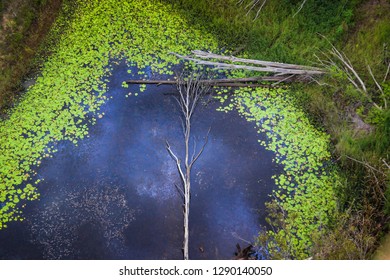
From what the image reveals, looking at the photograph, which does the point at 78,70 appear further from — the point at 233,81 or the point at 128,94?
the point at 233,81

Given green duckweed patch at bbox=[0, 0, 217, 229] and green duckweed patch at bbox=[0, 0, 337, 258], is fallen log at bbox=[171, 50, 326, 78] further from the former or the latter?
green duckweed patch at bbox=[0, 0, 217, 229]

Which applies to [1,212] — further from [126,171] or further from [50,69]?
[50,69]

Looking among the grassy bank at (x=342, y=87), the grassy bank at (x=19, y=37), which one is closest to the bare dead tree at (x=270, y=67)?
the grassy bank at (x=342, y=87)

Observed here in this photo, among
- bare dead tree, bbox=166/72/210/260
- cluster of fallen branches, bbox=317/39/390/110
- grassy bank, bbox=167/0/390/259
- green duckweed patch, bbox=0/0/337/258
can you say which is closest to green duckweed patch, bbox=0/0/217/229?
green duckweed patch, bbox=0/0/337/258

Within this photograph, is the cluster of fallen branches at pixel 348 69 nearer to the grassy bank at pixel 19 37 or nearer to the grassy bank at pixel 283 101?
the grassy bank at pixel 283 101

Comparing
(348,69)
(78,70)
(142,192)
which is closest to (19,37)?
(78,70)
